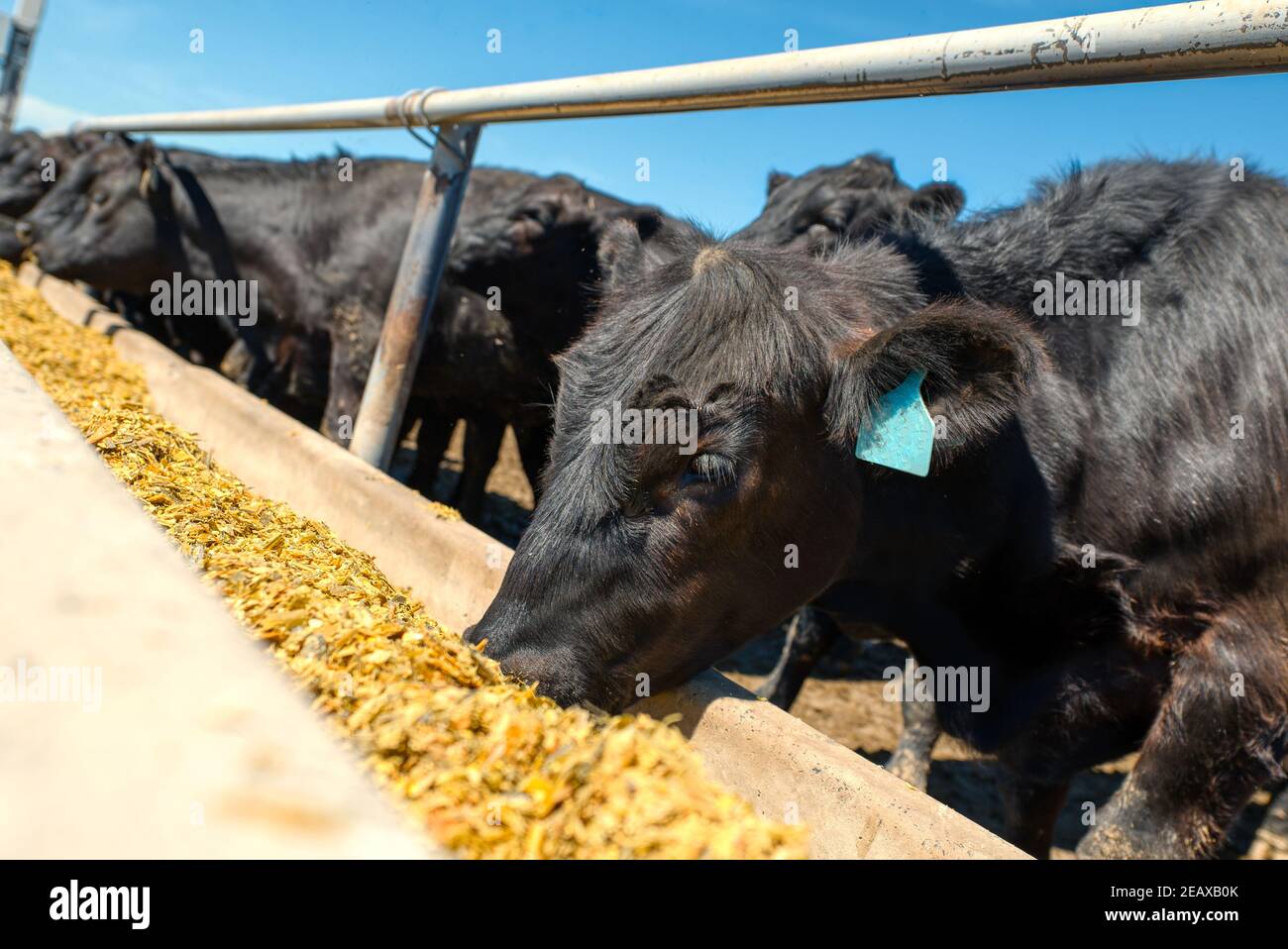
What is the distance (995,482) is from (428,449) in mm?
5441

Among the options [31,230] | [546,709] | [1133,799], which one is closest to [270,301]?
[31,230]

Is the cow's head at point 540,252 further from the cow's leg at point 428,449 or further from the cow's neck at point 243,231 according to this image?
the cow's neck at point 243,231

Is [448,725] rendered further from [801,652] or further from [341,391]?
Answer: [341,391]

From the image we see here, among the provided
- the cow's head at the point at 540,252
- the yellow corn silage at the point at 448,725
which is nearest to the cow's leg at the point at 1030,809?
the yellow corn silage at the point at 448,725

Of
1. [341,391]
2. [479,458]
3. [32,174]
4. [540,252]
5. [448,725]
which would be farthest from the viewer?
[32,174]

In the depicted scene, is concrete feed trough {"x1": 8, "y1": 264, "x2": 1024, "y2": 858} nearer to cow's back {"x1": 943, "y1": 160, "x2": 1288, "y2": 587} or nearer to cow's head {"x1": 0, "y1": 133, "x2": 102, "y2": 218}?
cow's back {"x1": 943, "y1": 160, "x2": 1288, "y2": 587}

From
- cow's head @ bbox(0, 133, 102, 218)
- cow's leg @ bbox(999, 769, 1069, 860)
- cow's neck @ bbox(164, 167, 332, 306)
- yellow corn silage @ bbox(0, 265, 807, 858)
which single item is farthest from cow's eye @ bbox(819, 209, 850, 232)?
cow's head @ bbox(0, 133, 102, 218)

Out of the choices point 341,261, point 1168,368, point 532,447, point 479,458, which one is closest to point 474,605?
point 1168,368

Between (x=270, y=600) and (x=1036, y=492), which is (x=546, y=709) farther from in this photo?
(x=1036, y=492)

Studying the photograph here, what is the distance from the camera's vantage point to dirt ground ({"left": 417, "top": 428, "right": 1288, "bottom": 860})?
13.6ft

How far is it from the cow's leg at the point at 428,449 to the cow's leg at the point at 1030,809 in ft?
16.7

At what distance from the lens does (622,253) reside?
3027mm

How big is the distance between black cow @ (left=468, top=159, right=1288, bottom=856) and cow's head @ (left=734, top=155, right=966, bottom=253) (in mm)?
1398
